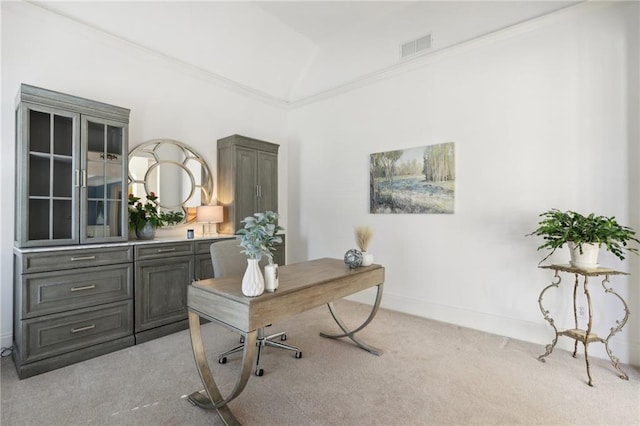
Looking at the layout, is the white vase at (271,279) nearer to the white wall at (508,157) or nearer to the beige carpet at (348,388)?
the beige carpet at (348,388)

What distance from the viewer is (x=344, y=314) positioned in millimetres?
3771

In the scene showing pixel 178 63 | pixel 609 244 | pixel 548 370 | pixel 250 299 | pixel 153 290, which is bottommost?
pixel 548 370

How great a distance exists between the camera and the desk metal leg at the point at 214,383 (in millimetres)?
1652

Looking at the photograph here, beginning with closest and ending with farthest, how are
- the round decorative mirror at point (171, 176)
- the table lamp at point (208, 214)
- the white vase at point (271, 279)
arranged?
1. the white vase at point (271, 279)
2. the round decorative mirror at point (171, 176)
3. the table lamp at point (208, 214)

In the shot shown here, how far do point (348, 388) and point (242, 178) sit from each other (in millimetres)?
2897

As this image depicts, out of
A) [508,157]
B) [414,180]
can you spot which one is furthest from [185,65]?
[508,157]

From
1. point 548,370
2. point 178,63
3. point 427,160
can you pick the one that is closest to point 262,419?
point 548,370

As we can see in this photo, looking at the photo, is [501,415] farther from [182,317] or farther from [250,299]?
[182,317]

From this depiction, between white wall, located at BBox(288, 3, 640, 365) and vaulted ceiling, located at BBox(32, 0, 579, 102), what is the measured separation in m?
0.30

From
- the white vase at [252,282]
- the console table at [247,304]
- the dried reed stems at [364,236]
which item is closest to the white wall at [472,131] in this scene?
the dried reed stems at [364,236]

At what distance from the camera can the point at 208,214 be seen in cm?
384

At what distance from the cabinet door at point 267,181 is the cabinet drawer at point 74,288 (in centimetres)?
194

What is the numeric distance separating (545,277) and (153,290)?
387 cm

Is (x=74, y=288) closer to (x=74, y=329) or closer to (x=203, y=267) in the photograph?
(x=74, y=329)
